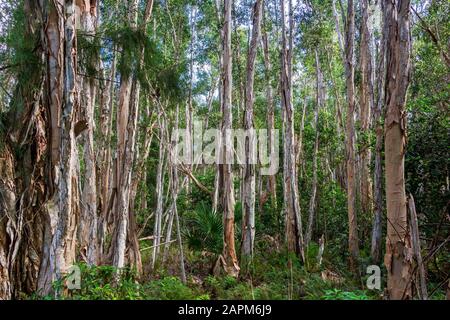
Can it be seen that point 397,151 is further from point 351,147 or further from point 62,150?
point 351,147

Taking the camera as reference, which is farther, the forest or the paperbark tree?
the paperbark tree

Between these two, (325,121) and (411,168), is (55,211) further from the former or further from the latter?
(325,121)

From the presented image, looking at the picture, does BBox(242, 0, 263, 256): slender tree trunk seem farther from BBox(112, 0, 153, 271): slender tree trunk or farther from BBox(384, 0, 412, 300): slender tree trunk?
BBox(384, 0, 412, 300): slender tree trunk

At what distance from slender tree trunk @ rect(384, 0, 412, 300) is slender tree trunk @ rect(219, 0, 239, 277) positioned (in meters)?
5.64

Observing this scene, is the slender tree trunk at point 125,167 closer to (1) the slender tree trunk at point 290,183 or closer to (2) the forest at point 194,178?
(2) the forest at point 194,178

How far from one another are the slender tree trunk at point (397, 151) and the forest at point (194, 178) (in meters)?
0.01

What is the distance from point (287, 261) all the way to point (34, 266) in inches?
240

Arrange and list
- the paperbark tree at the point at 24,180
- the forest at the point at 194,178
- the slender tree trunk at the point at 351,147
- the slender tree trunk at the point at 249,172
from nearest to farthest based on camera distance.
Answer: the forest at the point at 194,178, the paperbark tree at the point at 24,180, the slender tree trunk at the point at 249,172, the slender tree trunk at the point at 351,147

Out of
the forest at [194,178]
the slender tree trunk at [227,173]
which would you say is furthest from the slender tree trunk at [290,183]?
the slender tree trunk at [227,173]

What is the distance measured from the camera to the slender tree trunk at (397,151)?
3.90 metres

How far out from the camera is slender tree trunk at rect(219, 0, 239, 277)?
943 cm

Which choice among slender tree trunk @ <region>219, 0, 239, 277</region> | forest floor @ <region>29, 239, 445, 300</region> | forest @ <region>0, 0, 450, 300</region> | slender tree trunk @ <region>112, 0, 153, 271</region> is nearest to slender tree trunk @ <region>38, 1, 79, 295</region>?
forest @ <region>0, 0, 450, 300</region>

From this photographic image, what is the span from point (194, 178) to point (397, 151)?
6.60 m
